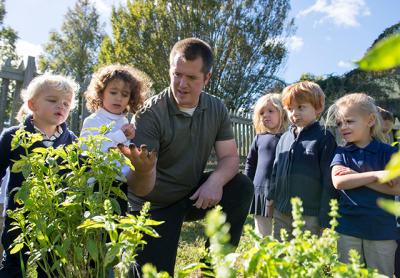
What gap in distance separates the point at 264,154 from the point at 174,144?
1025 millimetres

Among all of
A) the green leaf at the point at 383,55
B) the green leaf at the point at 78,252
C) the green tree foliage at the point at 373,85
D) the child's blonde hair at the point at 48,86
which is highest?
the green tree foliage at the point at 373,85

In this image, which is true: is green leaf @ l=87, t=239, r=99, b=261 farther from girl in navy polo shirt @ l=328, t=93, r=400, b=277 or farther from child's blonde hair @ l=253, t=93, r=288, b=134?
child's blonde hair @ l=253, t=93, r=288, b=134

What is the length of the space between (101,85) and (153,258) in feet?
3.97

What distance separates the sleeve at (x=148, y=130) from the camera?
2711 mm

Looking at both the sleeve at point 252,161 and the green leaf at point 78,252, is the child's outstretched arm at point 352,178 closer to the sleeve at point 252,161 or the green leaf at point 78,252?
the sleeve at point 252,161

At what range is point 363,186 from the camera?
257cm

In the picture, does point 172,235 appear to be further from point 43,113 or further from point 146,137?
point 43,113

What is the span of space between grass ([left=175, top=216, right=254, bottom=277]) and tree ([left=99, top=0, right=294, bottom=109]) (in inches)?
595

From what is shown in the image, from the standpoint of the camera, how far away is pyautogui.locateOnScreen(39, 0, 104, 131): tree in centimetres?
2975

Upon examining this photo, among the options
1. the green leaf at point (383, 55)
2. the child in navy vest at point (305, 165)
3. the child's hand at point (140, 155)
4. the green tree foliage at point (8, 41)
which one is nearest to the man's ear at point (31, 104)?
the child's hand at point (140, 155)

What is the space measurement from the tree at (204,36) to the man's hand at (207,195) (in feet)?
55.7

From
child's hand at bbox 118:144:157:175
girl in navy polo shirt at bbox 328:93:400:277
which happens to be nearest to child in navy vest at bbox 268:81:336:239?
girl in navy polo shirt at bbox 328:93:400:277

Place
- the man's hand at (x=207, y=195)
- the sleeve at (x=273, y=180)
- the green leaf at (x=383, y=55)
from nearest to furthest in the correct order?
the green leaf at (x=383, y=55) < the man's hand at (x=207, y=195) < the sleeve at (x=273, y=180)

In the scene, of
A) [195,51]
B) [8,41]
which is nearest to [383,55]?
[195,51]
